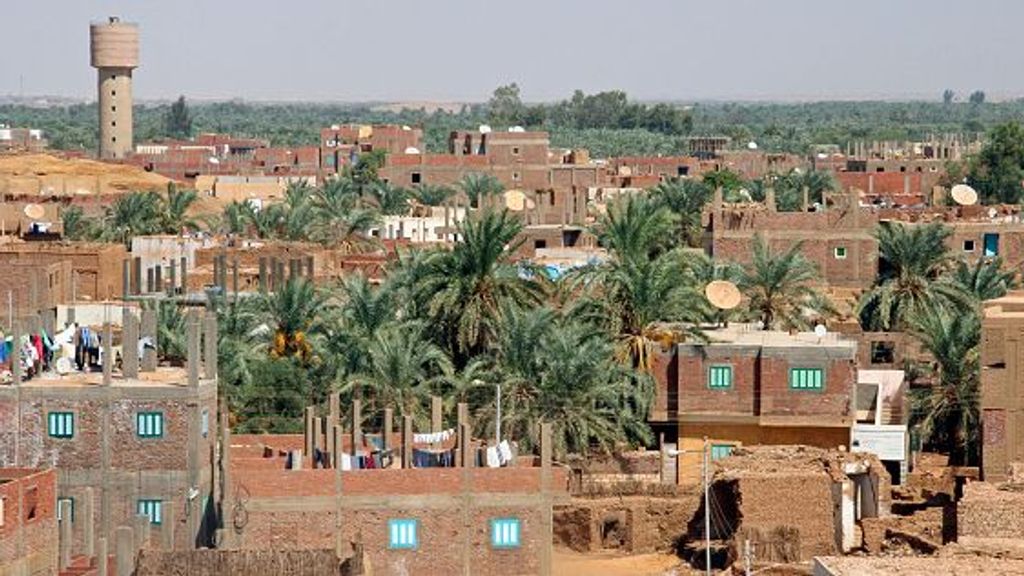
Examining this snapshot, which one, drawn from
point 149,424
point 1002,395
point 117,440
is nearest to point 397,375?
point 149,424

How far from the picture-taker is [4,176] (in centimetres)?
12356

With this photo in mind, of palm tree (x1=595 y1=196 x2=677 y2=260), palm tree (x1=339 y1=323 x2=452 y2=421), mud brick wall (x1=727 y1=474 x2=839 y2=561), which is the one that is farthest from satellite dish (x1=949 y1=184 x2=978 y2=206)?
mud brick wall (x1=727 y1=474 x2=839 y2=561)

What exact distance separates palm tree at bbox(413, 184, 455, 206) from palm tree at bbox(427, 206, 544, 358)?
50.6 metres

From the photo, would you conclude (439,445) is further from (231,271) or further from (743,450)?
(231,271)

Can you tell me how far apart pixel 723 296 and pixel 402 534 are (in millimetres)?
12211

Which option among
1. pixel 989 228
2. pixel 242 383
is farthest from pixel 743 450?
pixel 989 228

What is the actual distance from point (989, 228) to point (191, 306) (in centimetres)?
3171

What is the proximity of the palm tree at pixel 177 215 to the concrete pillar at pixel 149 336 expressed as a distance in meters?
37.6

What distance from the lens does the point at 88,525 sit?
126 ft

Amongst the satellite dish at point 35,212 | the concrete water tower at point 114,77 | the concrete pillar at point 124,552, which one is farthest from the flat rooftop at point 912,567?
the concrete water tower at point 114,77

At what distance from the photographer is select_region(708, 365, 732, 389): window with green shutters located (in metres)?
46.3

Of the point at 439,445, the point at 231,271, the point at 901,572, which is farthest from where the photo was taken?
the point at 231,271

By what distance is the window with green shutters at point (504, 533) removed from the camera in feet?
126

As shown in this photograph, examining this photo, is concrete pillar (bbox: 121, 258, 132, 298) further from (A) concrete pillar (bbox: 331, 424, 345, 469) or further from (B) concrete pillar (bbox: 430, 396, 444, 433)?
(A) concrete pillar (bbox: 331, 424, 345, 469)
